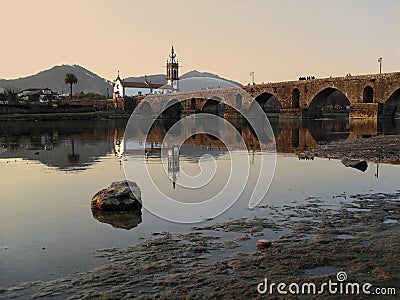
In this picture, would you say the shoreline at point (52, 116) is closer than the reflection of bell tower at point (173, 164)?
No

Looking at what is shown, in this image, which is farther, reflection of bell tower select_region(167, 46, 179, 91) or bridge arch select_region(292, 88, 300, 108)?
reflection of bell tower select_region(167, 46, 179, 91)

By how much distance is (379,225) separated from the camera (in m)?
9.37

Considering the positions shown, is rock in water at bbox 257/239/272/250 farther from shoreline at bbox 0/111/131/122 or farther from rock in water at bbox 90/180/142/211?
shoreline at bbox 0/111/131/122

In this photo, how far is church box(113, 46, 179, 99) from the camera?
159250 millimetres

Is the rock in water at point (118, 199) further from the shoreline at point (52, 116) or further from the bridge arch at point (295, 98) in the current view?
the shoreline at point (52, 116)

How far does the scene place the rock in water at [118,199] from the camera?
11344 mm

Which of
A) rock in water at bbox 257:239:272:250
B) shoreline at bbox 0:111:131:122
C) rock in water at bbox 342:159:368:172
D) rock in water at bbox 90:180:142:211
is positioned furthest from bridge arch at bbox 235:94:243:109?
rock in water at bbox 257:239:272:250

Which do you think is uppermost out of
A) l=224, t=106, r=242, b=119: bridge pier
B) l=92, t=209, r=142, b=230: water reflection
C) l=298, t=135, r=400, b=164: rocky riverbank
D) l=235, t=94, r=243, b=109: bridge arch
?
l=235, t=94, r=243, b=109: bridge arch

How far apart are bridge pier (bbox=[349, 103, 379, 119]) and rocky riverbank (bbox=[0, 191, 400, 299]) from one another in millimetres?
62038

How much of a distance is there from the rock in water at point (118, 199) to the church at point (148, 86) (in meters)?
148

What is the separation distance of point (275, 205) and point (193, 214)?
2.37m

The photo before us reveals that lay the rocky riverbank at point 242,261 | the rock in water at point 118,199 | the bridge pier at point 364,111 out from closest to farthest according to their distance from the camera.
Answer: the rocky riverbank at point 242,261 < the rock in water at point 118,199 < the bridge pier at point 364,111

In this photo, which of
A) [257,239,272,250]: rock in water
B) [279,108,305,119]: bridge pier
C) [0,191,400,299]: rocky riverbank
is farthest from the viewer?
[279,108,305,119]: bridge pier

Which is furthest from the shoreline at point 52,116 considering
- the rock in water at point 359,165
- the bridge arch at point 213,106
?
the rock in water at point 359,165
